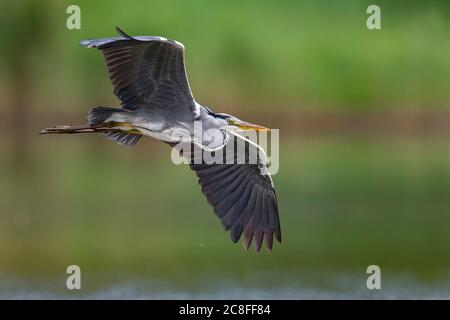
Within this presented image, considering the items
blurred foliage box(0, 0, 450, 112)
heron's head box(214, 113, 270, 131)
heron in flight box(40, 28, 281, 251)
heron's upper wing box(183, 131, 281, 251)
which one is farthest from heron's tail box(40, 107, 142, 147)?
blurred foliage box(0, 0, 450, 112)

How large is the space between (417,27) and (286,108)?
2349 millimetres

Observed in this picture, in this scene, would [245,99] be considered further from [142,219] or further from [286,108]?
[142,219]

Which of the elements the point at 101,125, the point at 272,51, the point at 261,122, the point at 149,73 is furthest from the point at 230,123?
the point at 272,51

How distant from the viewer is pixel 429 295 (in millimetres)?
7809

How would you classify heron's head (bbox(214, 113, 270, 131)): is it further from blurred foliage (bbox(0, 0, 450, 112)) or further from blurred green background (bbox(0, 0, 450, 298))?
blurred foliage (bbox(0, 0, 450, 112))

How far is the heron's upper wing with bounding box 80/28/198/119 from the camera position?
575cm

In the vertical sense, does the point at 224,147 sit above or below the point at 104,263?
above

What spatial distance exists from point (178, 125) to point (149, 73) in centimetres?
40

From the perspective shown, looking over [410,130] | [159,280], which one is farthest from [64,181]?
[410,130]

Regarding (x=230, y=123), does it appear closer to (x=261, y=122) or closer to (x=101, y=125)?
(x=101, y=125)

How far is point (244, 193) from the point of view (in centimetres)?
661

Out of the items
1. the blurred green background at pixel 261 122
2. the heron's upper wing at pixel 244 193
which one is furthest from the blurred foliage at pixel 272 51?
the heron's upper wing at pixel 244 193

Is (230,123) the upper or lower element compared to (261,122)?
lower

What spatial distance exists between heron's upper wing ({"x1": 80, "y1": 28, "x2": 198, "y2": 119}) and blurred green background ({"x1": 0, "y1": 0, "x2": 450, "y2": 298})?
317 cm
